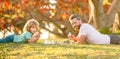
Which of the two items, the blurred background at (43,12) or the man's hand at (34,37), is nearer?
the man's hand at (34,37)

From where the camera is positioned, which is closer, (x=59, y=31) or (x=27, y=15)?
(x=27, y=15)

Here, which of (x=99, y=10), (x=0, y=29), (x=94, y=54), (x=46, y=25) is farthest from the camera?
(x=46, y=25)

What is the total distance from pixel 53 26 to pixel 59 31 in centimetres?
65

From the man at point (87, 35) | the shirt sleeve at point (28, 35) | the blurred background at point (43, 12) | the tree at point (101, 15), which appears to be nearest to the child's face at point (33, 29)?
the shirt sleeve at point (28, 35)

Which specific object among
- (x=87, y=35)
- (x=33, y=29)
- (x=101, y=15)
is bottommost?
(x=87, y=35)

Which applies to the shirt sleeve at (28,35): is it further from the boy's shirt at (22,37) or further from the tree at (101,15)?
the tree at (101,15)

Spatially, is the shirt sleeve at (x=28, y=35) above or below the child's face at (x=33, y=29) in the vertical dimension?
below

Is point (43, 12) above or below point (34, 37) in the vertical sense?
above

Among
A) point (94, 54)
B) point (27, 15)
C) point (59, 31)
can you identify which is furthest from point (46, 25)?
point (94, 54)

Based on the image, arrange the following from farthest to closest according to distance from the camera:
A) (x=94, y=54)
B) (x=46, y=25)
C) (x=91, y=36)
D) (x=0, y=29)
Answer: (x=46, y=25)
(x=0, y=29)
(x=91, y=36)
(x=94, y=54)

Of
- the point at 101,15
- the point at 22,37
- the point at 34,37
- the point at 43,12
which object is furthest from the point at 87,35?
the point at 43,12

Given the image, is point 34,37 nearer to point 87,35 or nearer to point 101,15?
point 87,35

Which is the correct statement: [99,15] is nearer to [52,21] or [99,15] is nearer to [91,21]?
[91,21]

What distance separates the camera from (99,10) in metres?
15.0
